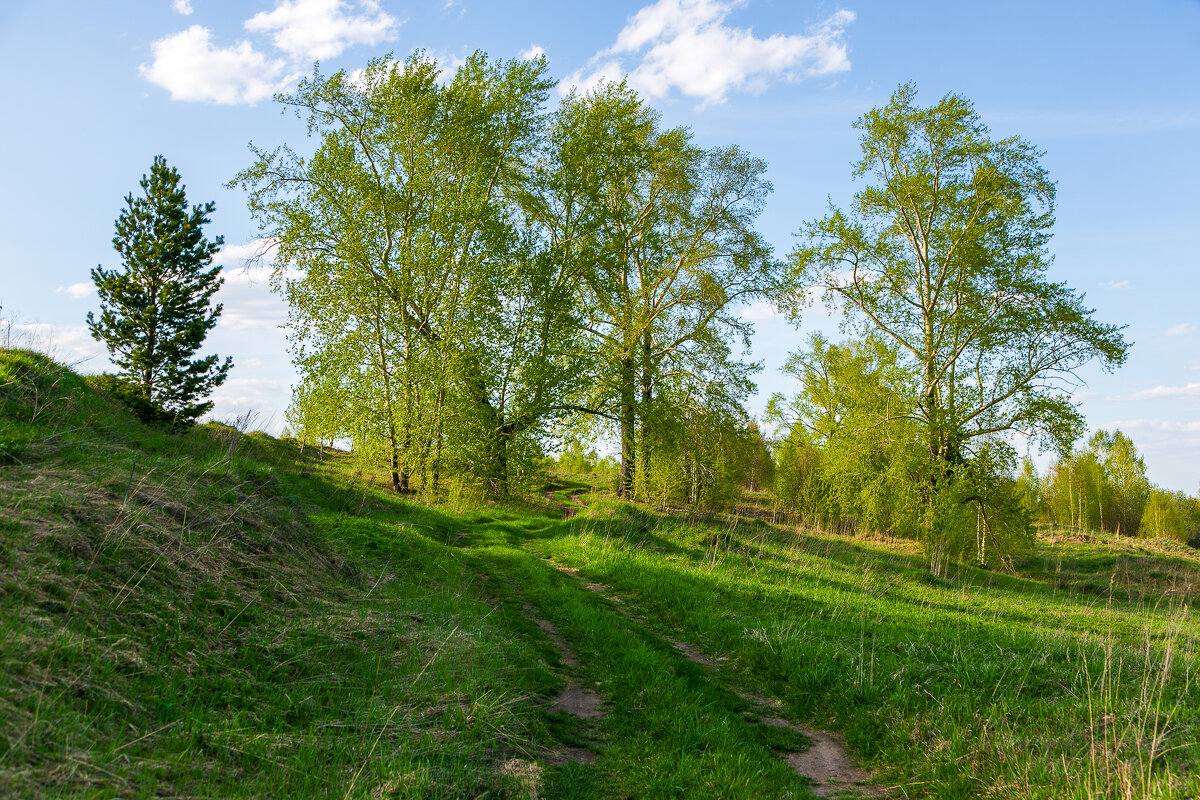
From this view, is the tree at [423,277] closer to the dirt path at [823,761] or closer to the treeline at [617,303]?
the treeline at [617,303]

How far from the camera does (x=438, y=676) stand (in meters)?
6.10

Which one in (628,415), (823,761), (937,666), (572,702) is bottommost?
(823,761)

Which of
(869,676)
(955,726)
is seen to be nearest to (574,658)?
(869,676)

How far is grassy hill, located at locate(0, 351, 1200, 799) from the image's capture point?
13.6ft

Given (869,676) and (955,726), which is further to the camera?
(869,676)

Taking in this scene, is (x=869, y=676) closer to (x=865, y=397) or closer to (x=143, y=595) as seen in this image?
(x=143, y=595)

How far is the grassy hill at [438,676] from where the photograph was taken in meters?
4.15

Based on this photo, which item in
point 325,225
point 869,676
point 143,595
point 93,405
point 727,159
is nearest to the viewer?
point 143,595

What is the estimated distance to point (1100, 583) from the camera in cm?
2320

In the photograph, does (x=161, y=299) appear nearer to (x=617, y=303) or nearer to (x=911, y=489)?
(x=617, y=303)

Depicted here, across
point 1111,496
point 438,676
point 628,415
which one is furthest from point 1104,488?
point 438,676

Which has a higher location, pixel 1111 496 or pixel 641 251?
pixel 641 251

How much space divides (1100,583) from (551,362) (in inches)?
822

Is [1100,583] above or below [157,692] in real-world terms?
below
